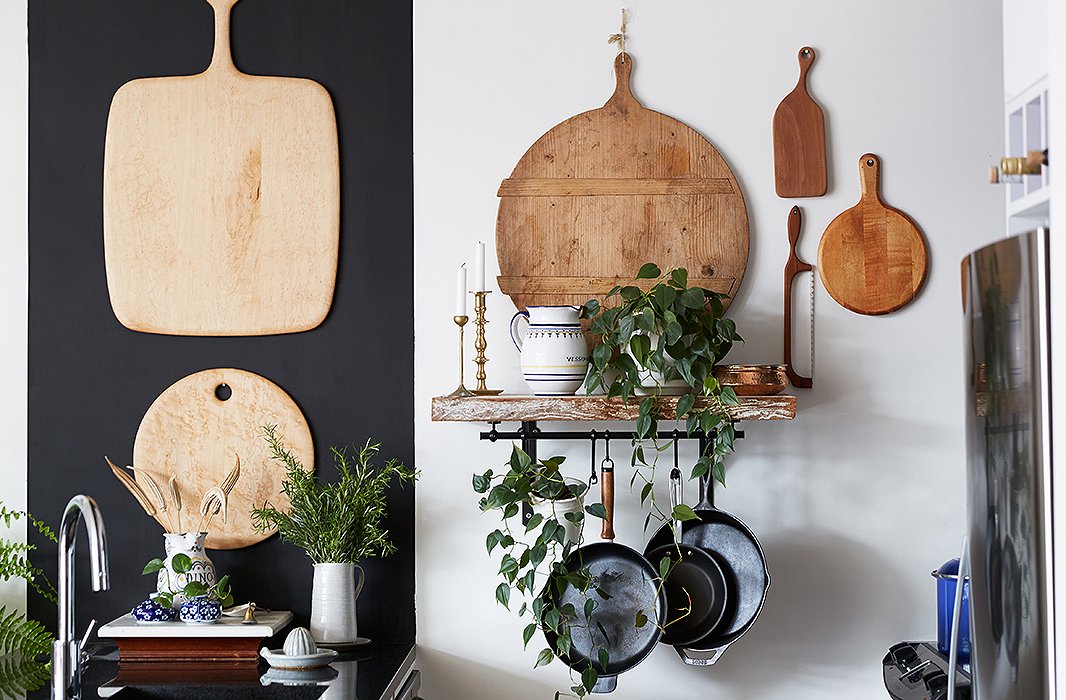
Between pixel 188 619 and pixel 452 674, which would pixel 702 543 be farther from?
pixel 188 619

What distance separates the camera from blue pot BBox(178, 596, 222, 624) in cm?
185

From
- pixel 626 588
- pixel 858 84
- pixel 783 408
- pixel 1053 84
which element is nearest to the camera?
pixel 1053 84

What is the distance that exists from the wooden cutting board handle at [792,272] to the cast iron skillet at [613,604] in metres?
0.40

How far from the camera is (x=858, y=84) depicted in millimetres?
1996

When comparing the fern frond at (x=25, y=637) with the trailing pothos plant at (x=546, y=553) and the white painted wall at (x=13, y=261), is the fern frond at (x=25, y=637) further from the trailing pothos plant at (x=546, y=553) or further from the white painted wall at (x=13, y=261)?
the trailing pothos plant at (x=546, y=553)

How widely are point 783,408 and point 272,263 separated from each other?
99cm

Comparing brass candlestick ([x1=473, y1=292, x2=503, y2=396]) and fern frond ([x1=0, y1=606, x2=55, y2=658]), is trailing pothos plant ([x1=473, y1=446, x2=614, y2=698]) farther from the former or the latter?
fern frond ([x1=0, y1=606, x2=55, y2=658])

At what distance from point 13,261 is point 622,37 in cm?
127

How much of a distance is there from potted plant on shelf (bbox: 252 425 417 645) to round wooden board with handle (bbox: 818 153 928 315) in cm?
90

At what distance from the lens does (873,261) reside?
1972mm

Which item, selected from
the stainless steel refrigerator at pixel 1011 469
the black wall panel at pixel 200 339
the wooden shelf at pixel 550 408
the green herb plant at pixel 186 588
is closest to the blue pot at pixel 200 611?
the green herb plant at pixel 186 588

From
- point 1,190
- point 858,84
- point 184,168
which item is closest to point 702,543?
point 858,84

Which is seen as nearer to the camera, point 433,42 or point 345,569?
point 345,569

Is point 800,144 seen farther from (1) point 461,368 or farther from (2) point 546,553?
(2) point 546,553
